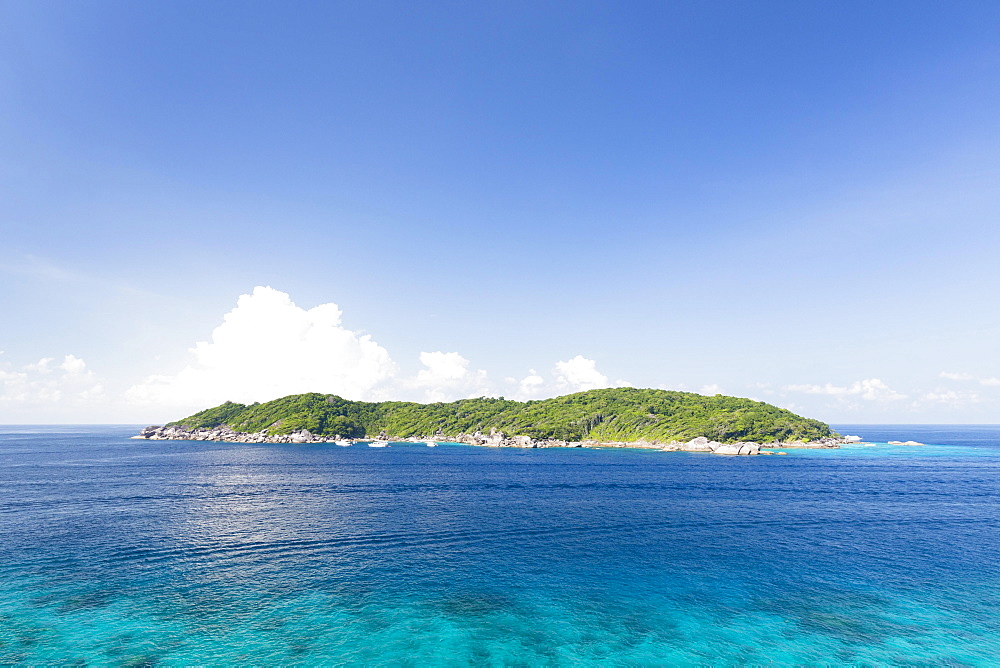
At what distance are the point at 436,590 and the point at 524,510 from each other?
41.1 metres

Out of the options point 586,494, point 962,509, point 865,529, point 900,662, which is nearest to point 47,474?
point 586,494

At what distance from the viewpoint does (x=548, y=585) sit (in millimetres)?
49188

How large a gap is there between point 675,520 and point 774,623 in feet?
129

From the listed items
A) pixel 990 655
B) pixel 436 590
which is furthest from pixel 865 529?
pixel 436 590

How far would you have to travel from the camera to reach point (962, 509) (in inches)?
3504

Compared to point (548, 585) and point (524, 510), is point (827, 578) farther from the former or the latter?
point (524, 510)

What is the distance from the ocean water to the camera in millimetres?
36250

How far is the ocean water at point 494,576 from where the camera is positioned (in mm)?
36250

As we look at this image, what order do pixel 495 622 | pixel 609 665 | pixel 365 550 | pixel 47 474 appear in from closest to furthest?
pixel 609 665
pixel 495 622
pixel 365 550
pixel 47 474

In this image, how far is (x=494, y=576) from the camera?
51719 mm

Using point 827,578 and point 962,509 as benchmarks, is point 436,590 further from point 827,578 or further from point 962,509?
point 962,509

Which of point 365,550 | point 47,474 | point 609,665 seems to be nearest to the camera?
point 609,665

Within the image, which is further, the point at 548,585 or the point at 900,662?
the point at 548,585

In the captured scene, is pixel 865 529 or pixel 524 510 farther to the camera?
pixel 524 510
